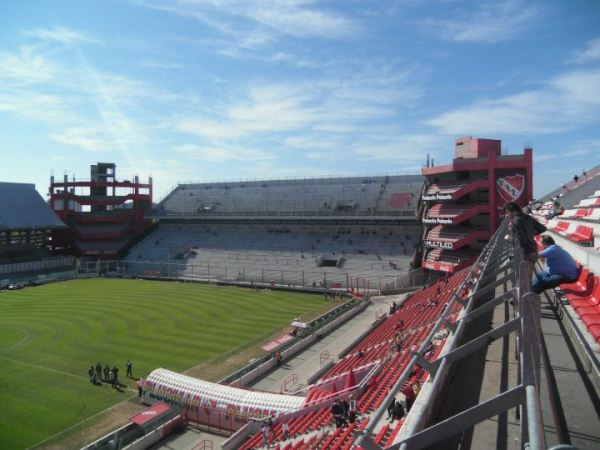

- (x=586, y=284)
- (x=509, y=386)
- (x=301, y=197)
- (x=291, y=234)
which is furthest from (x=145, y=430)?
(x=301, y=197)

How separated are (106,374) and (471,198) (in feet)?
120

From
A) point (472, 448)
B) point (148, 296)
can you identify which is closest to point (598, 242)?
point (472, 448)

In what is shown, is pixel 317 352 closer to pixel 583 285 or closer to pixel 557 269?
pixel 583 285

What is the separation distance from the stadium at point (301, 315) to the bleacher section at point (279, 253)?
324 mm

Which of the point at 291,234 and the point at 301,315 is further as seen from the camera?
the point at 291,234

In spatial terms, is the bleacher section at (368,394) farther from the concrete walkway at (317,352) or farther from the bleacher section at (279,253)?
the bleacher section at (279,253)

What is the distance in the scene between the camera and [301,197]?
68.8m

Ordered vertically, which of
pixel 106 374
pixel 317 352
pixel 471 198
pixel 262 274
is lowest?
pixel 317 352

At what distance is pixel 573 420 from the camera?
592cm

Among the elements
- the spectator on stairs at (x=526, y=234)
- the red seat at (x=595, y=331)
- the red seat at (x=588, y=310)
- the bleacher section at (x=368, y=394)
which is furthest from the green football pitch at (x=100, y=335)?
the red seat at (x=595, y=331)

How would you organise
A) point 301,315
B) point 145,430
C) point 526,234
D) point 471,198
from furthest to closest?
point 471,198 → point 301,315 → point 145,430 → point 526,234

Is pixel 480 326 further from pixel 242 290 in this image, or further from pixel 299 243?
pixel 299 243

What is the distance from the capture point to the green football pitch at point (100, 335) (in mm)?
20078

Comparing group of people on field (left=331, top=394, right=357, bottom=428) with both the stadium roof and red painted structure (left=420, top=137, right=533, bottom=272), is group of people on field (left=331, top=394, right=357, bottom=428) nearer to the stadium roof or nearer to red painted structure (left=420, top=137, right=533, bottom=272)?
red painted structure (left=420, top=137, right=533, bottom=272)
